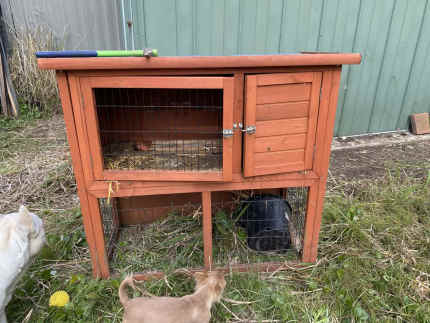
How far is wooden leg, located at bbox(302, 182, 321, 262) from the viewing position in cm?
184

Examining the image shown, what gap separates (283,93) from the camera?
1.56m

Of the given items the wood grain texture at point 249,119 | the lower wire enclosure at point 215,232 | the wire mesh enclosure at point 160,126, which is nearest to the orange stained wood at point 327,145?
the lower wire enclosure at point 215,232

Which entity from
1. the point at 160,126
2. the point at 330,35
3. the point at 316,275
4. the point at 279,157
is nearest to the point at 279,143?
the point at 279,157

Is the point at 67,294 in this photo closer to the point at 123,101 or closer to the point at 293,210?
the point at 123,101

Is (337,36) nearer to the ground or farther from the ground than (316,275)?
farther from the ground

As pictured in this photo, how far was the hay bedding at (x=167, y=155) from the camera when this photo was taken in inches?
74.3

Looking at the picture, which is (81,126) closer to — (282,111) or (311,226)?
(282,111)

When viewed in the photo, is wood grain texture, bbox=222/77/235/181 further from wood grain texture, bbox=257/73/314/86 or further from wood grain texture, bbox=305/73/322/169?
wood grain texture, bbox=305/73/322/169

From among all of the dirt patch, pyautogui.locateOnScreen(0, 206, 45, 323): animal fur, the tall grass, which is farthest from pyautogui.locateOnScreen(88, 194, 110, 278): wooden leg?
the tall grass

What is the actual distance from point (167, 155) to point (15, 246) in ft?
3.20

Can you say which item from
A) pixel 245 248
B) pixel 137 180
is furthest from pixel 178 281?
pixel 137 180

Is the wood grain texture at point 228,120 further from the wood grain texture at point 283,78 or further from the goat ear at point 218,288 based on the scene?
the goat ear at point 218,288

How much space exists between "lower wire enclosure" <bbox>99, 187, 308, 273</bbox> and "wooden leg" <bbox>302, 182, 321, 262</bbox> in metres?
0.11

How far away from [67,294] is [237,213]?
1.20 m
